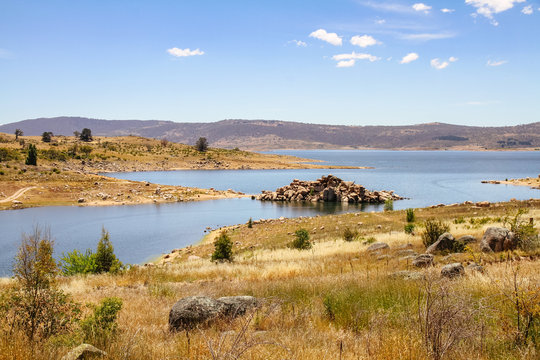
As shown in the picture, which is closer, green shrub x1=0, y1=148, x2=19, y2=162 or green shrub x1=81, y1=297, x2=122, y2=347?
green shrub x1=81, y1=297, x2=122, y2=347

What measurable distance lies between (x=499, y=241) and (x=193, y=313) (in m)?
10.7

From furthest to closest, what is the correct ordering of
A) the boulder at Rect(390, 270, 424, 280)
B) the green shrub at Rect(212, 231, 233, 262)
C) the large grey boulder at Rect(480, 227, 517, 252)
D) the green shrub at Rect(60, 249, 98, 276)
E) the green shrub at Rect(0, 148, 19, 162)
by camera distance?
1. the green shrub at Rect(0, 148, 19, 162)
2. the green shrub at Rect(212, 231, 233, 262)
3. the green shrub at Rect(60, 249, 98, 276)
4. the large grey boulder at Rect(480, 227, 517, 252)
5. the boulder at Rect(390, 270, 424, 280)

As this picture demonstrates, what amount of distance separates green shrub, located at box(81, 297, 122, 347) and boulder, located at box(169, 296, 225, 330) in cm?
101

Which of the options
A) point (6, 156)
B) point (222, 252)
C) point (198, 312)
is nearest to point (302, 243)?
point (222, 252)

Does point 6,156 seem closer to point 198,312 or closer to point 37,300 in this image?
point 37,300

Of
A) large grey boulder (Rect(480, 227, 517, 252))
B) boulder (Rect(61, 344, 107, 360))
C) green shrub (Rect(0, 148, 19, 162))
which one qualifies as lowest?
large grey boulder (Rect(480, 227, 517, 252))

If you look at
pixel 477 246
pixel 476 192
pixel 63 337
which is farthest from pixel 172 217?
pixel 476 192

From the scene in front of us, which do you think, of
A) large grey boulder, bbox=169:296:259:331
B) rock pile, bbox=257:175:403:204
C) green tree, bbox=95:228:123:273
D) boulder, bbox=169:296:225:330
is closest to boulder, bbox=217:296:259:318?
large grey boulder, bbox=169:296:259:331

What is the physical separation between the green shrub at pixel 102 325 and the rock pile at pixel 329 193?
5181 cm

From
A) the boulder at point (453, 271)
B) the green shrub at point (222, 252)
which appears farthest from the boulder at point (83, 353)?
the green shrub at point (222, 252)

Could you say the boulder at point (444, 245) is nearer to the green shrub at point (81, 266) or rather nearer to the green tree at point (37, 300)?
the green tree at point (37, 300)

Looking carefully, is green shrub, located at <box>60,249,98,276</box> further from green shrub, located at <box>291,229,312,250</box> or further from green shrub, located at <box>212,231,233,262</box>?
green shrub, located at <box>291,229,312,250</box>

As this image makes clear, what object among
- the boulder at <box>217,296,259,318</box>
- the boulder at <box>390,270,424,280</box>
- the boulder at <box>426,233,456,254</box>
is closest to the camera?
the boulder at <box>217,296,259,318</box>

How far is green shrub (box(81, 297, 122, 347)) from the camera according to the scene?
534 centimetres
